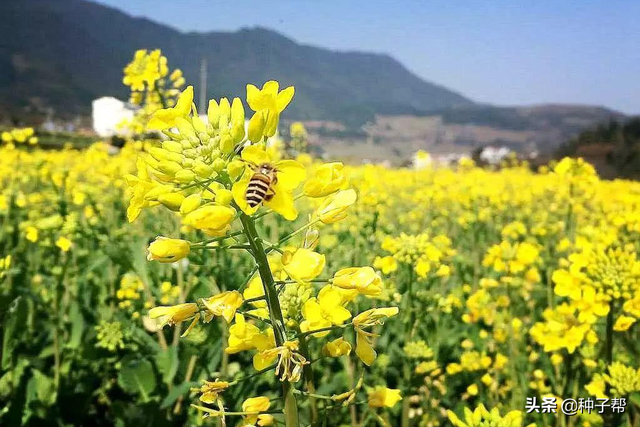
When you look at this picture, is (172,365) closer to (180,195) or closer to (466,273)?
(180,195)

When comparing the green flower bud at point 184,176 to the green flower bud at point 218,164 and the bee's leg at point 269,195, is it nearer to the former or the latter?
the green flower bud at point 218,164

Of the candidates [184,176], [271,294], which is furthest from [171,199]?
[271,294]

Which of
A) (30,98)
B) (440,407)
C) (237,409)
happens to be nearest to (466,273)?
(440,407)

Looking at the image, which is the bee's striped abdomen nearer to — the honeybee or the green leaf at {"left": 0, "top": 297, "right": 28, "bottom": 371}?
the honeybee

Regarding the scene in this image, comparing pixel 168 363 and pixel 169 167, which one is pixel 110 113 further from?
pixel 169 167

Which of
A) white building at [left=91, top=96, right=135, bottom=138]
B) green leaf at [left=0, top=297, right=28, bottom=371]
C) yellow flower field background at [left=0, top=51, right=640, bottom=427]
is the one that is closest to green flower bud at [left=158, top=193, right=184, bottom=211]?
yellow flower field background at [left=0, top=51, right=640, bottom=427]

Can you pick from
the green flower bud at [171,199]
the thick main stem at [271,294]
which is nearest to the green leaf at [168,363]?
the thick main stem at [271,294]
